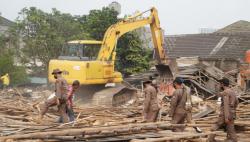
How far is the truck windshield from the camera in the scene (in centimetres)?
1809

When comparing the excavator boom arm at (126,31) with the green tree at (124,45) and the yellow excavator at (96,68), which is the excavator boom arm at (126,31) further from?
the green tree at (124,45)

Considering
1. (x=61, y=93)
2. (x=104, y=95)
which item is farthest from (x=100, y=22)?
(x=61, y=93)

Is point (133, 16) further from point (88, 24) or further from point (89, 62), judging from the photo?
point (88, 24)

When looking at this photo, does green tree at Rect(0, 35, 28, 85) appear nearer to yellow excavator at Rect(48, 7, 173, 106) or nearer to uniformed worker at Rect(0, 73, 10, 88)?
uniformed worker at Rect(0, 73, 10, 88)

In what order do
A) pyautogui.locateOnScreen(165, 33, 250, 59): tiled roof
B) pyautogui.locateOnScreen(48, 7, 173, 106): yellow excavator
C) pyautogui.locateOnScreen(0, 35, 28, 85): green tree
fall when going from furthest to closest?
pyautogui.locateOnScreen(165, 33, 250, 59): tiled roof < pyautogui.locateOnScreen(0, 35, 28, 85): green tree < pyautogui.locateOnScreen(48, 7, 173, 106): yellow excavator

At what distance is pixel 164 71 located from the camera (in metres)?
21.7

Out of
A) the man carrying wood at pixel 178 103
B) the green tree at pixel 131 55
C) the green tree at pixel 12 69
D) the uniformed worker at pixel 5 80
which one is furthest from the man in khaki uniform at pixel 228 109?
the green tree at pixel 131 55

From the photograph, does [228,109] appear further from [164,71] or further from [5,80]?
[5,80]

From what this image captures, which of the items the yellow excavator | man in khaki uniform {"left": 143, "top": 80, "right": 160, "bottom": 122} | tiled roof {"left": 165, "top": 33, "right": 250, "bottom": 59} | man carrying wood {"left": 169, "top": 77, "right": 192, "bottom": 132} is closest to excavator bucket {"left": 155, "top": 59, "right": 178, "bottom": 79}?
the yellow excavator

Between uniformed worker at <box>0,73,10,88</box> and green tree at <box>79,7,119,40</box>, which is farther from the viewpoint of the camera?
green tree at <box>79,7,119,40</box>

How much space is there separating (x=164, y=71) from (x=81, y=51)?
5.28 metres

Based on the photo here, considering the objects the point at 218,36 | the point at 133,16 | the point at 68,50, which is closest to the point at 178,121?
the point at 68,50

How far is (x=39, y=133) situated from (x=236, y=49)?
25949mm

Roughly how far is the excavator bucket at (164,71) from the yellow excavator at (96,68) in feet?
8.46
